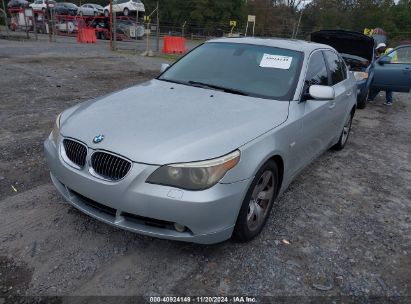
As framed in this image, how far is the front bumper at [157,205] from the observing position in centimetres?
252

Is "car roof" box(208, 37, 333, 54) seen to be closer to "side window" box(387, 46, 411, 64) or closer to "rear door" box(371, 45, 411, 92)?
"rear door" box(371, 45, 411, 92)

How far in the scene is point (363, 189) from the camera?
4570 mm

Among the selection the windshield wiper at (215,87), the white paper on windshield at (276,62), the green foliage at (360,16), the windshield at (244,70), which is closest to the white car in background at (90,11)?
the green foliage at (360,16)

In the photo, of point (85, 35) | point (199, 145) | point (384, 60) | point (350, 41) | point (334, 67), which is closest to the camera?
point (199, 145)

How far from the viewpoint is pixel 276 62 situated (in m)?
3.94

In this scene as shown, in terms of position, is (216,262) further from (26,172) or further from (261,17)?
(261,17)

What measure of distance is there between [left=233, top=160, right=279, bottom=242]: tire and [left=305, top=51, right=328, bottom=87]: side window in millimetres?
1218

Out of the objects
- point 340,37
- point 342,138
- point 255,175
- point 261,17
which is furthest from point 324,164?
point 261,17

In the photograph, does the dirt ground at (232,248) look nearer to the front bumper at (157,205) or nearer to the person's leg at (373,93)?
the front bumper at (157,205)

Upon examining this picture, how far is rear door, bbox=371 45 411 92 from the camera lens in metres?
9.30

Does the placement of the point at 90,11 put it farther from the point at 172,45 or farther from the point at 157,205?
the point at 157,205

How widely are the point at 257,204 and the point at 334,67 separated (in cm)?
281

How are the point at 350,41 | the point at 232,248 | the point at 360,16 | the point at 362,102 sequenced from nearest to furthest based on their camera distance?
the point at 232,248 < the point at 362,102 < the point at 350,41 < the point at 360,16

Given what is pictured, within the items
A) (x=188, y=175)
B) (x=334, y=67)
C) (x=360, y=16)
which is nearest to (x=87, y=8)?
(x=334, y=67)
